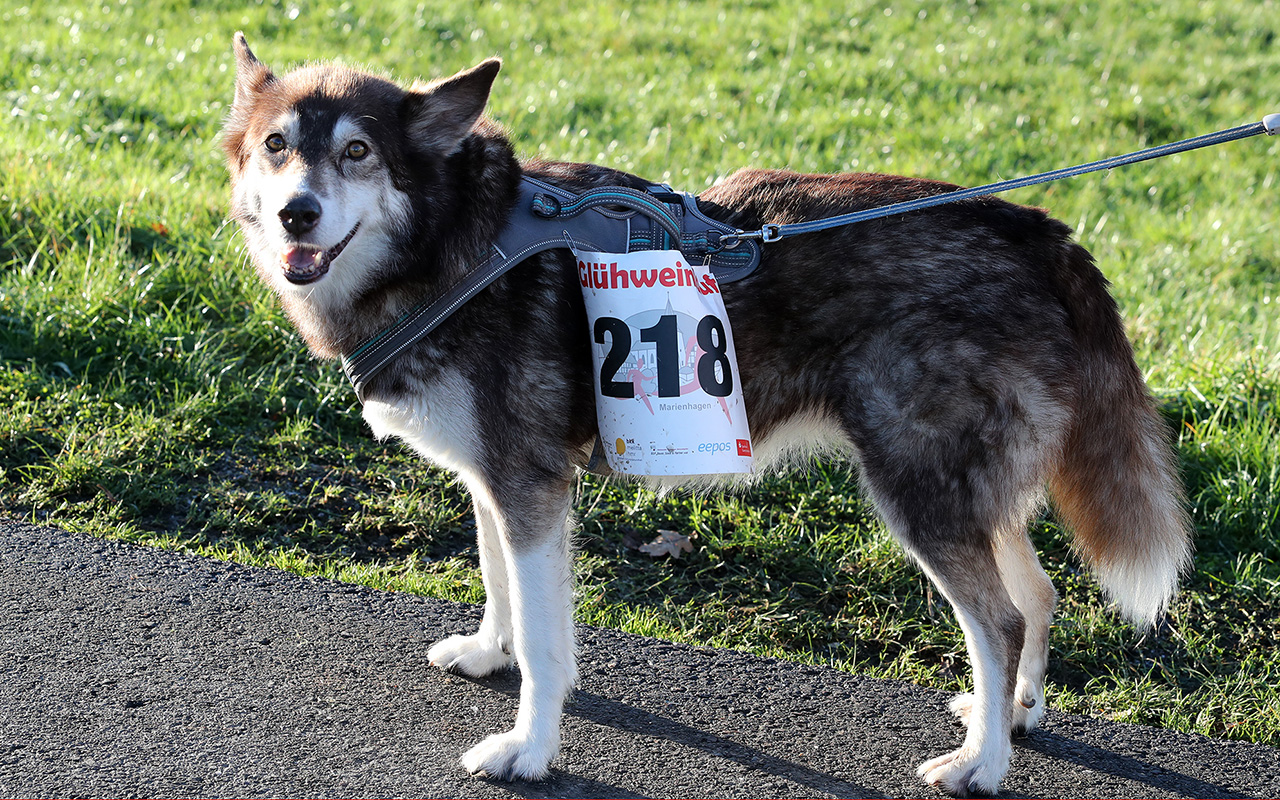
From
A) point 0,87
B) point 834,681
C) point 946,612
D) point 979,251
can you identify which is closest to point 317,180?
point 979,251

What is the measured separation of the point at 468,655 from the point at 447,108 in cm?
162

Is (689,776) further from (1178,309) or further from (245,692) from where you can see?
(1178,309)

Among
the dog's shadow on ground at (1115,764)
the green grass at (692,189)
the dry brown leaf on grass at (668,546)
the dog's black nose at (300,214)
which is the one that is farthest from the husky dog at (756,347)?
the dry brown leaf on grass at (668,546)

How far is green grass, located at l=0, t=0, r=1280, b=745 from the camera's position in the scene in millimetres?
3918

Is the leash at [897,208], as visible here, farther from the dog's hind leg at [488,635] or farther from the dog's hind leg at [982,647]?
the dog's hind leg at [488,635]

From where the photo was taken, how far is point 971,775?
120 inches

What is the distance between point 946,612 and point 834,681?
2.19 ft

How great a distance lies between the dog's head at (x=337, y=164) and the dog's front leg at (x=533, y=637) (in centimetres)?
76

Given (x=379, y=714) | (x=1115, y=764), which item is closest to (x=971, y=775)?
(x=1115, y=764)

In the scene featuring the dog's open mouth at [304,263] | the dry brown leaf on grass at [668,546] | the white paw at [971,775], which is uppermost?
the dog's open mouth at [304,263]

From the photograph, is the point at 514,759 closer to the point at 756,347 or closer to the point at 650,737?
the point at 650,737

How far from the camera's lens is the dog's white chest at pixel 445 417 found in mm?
2994

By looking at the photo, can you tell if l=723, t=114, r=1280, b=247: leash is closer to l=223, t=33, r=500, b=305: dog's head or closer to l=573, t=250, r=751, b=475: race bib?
l=573, t=250, r=751, b=475: race bib

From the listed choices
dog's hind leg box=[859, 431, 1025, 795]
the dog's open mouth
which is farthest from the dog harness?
dog's hind leg box=[859, 431, 1025, 795]
